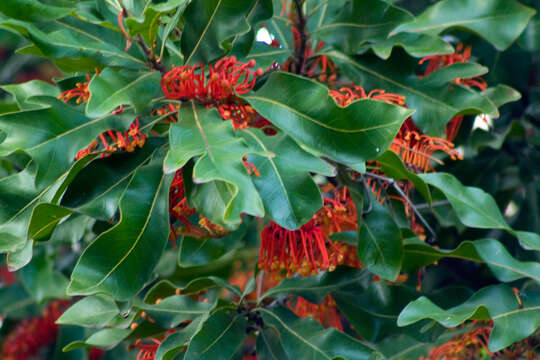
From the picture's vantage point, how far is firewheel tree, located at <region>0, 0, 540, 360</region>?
1051 millimetres

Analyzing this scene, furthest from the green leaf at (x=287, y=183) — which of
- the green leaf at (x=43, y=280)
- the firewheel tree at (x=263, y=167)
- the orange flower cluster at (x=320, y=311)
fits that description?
the green leaf at (x=43, y=280)

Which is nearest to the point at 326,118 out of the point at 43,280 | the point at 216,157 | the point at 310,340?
the point at 216,157

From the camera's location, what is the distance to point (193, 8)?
109 centimetres

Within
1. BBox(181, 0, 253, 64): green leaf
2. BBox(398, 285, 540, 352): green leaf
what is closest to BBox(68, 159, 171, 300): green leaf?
BBox(181, 0, 253, 64): green leaf

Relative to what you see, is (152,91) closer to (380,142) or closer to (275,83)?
(275,83)

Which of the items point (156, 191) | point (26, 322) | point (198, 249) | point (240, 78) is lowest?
point (26, 322)

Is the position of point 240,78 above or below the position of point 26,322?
above

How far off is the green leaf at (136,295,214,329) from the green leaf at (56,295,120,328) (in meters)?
0.06

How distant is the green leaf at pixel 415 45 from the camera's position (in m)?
1.33

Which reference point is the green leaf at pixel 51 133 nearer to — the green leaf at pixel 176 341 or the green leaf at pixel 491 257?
the green leaf at pixel 176 341

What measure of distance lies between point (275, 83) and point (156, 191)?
285 mm

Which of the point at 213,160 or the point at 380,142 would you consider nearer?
the point at 213,160

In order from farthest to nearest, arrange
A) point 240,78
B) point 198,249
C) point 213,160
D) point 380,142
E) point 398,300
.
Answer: point 198,249 → point 398,300 → point 240,78 → point 380,142 → point 213,160

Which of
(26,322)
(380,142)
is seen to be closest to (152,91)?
(380,142)
